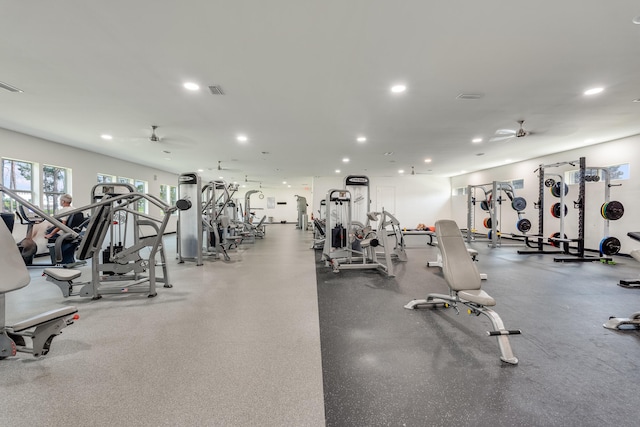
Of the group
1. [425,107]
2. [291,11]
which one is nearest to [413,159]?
[425,107]

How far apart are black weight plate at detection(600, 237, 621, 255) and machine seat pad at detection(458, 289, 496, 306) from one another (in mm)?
5394

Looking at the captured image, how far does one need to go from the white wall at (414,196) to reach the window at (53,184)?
9.34 meters

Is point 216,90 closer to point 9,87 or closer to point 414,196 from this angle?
point 9,87

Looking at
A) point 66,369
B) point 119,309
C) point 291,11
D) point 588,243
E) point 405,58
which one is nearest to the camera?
point 66,369

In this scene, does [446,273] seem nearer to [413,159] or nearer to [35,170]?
[413,159]

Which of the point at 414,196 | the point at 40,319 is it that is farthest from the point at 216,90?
the point at 414,196

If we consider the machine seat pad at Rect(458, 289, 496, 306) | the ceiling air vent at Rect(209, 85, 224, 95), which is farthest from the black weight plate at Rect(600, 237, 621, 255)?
the ceiling air vent at Rect(209, 85, 224, 95)

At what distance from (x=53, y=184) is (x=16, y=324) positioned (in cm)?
638

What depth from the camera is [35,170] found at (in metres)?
6.08

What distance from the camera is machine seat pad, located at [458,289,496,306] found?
2221mm

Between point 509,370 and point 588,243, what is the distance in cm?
766

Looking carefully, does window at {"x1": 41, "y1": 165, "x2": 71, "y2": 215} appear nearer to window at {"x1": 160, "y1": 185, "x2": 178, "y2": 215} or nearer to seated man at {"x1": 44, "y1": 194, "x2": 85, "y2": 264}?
seated man at {"x1": 44, "y1": 194, "x2": 85, "y2": 264}

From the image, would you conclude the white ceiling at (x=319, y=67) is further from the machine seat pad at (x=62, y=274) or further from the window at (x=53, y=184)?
the machine seat pad at (x=62, y=274)

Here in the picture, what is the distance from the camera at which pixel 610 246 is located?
555 centimetres
